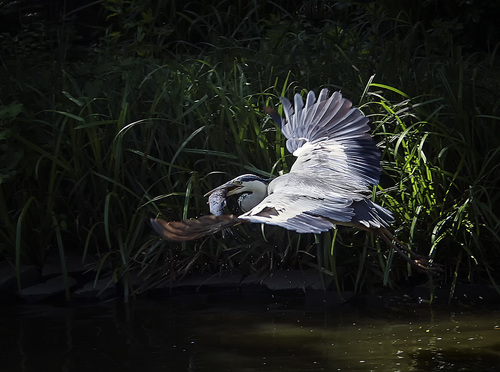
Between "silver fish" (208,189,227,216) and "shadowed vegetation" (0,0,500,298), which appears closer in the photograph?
"silver fish" (208,189,227,216)

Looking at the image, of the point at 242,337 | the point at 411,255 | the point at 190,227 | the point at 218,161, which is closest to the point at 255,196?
the point at 242,337

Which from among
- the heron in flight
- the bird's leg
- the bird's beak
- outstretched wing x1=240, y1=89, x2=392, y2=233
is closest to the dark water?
the bird's leg

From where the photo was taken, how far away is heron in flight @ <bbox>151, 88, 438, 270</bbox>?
3693mm

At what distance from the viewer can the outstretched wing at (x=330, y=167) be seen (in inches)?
148

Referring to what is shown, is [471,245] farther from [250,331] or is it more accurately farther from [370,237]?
[250,331]

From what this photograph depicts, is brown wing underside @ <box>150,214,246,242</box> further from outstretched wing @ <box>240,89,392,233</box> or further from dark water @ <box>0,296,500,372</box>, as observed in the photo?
dark water @ <box>0,296,500,372</box>

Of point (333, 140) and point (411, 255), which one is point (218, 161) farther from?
point (411, 255)

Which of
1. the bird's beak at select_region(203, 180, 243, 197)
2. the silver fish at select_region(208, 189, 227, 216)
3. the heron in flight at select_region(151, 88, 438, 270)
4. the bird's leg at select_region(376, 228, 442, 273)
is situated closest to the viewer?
the heron in flight at select_region(151, 88, 438, 270)

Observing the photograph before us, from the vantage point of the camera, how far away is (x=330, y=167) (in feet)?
14.5

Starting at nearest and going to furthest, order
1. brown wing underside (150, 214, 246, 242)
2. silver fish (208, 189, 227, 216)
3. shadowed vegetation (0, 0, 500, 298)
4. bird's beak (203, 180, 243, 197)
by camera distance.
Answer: brown wing underside (150, 214, 246, 242), silver fish (208, 189, 227, 216), bird's beak (203, 180, 243, 197), shadowed vegetation (0, 0, 500, 298)

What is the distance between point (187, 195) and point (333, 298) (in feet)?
3.11

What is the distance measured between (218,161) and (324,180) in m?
1.12

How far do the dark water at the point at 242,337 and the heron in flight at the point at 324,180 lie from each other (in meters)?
0.39

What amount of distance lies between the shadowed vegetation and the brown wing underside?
140 cm
